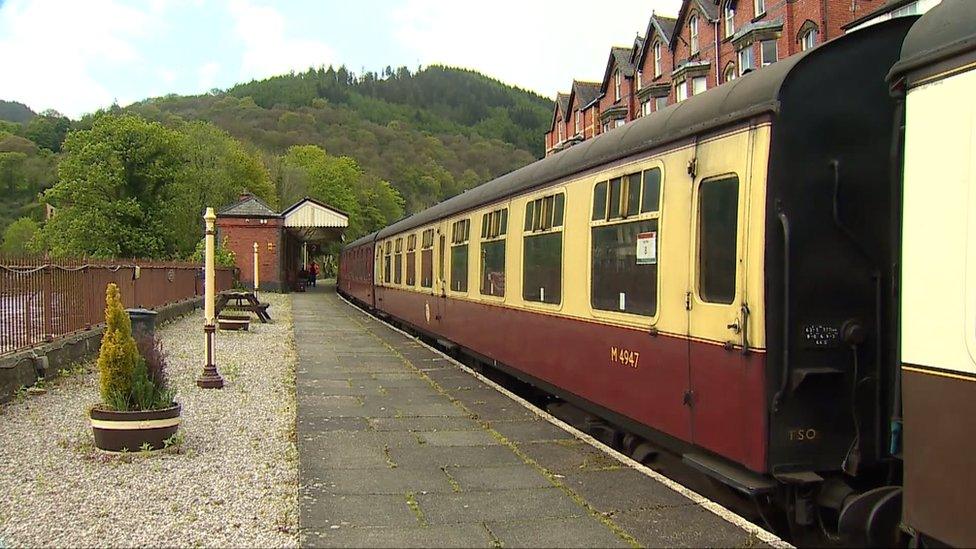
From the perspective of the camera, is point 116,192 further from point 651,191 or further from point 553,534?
point 553,534

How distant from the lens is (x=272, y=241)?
124 ft

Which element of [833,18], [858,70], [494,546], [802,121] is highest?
[833,18]

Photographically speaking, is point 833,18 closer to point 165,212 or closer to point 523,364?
point 523,364

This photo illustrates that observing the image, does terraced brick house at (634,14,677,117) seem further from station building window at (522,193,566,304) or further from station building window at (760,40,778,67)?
station building window at (522,193,566,304)

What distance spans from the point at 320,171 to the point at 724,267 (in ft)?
266

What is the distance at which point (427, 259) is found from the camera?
14.8 meters

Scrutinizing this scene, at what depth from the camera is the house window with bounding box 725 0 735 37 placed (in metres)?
31.5

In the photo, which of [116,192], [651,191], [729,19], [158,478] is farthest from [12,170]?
[651,191]

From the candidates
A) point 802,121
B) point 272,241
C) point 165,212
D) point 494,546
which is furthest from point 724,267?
point 165,212

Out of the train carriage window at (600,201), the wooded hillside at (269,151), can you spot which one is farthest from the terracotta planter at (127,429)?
the wooded hillside at (269,151)

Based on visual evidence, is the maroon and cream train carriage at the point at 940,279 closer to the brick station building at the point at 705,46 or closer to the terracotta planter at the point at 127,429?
the terracotta planter at the point at 127,429

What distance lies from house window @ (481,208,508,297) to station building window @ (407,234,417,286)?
5.93 metres

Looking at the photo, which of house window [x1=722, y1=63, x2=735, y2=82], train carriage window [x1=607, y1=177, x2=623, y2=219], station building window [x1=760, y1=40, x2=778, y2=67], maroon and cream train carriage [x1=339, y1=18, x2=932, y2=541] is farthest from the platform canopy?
maroon and cream train carriage [x1=339, y1=18, x2=932, y2=541]

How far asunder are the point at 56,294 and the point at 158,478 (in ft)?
21.4
